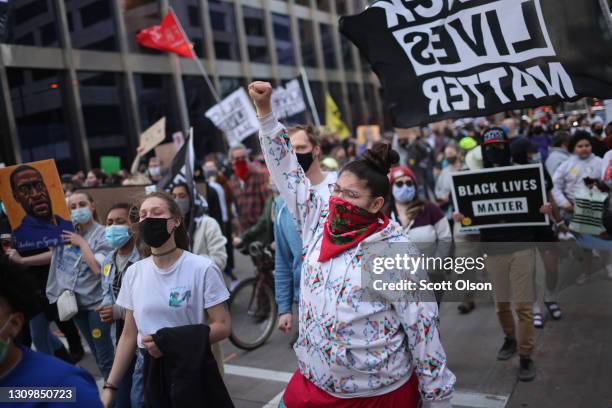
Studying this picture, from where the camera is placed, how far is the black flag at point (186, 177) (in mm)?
5208

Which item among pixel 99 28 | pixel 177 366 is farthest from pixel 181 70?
pixel 177 366

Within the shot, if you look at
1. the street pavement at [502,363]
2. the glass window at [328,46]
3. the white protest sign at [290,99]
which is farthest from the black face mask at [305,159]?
the glass window at [328,46]

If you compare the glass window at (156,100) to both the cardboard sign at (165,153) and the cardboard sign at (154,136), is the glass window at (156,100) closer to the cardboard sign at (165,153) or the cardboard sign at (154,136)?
the cardboard sign at (165,153)

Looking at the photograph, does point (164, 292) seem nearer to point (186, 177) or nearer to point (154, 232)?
point (154, 232)

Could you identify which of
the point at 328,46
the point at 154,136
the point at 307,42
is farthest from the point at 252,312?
the point at 328,46

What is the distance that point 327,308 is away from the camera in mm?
2207

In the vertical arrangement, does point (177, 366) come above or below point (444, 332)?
above

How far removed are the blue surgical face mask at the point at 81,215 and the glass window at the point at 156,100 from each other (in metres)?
17.0

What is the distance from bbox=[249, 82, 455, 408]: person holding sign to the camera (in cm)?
214

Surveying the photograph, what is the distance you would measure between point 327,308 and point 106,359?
8.00 ft

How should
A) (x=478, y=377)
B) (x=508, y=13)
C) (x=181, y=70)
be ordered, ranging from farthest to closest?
(x=181, y=70) < (x=478, y=377) < (x=508, y=13)

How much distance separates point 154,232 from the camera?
111 inches

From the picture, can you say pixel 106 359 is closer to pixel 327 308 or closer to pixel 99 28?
pixel 327 308

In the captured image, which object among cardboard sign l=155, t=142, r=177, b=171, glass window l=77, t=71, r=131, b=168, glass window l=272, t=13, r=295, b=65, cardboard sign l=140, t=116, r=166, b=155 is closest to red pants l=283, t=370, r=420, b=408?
cardboard sign l=140, t=116, r=166, b=155
